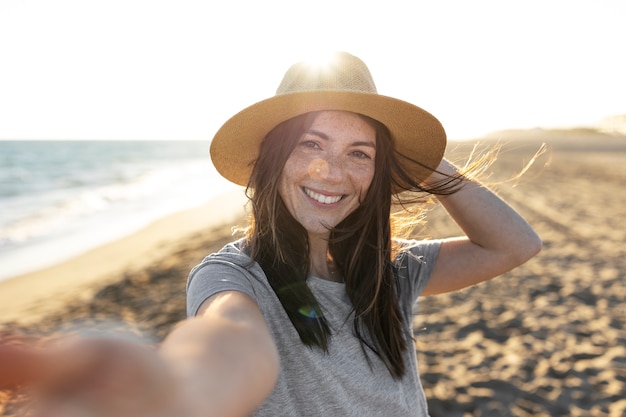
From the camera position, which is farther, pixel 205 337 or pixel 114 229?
pixel 114 229

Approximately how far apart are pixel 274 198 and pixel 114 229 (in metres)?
10.6

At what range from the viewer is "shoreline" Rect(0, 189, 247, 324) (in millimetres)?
6406

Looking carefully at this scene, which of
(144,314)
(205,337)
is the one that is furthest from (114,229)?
(205,337)

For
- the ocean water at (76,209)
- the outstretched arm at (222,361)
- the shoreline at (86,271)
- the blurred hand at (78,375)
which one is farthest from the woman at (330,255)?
the ocean water at (76,209)

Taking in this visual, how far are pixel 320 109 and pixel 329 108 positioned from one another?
3 cm

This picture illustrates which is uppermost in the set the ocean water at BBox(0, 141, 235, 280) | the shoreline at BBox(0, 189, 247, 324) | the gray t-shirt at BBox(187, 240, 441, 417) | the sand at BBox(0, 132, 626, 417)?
the gray t-shirt at BBox(187, 240, 441, 417)

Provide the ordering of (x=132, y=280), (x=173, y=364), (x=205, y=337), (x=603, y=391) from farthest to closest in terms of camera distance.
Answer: (x=132, y=280) < (x=603, y=391) < (x=205, y=337) < (x=173, y=364)

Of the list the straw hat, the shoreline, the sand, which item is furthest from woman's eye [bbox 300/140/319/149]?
the shoreline

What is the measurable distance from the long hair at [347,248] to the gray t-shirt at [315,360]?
4 cm

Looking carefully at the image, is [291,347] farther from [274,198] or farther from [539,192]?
[539,192]

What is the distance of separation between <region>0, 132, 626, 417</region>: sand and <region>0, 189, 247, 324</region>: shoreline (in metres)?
0.03

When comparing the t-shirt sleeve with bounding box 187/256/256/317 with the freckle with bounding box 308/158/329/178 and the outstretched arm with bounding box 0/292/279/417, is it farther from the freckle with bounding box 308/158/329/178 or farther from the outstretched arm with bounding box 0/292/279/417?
the freckle with bounding box 308/158/329/178

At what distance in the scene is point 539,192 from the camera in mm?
15023

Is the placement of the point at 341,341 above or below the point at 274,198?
below
